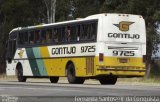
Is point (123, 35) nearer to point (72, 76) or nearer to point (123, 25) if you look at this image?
point (123, 25)

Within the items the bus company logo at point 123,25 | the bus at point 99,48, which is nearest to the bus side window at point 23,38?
the bus at point 99,48

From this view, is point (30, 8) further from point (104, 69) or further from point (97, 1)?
point (104, 69)

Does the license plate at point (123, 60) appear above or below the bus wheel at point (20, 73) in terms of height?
above

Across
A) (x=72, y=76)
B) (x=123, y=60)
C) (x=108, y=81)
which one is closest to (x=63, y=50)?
(x=72, y=76)

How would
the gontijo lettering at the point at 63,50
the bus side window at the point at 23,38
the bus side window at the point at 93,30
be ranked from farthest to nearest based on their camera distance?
the bus side window at the point at 23,38 < the gontijo lettering at the point at 63,50 < the bus side window at the point at 93,30

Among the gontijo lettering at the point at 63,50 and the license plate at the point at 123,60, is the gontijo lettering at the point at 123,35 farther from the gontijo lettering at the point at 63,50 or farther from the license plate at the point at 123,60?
the gontijo lettering at the point at 63,50

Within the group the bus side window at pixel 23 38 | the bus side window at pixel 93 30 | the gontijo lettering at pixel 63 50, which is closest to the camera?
the bus side window at pixel 93 30

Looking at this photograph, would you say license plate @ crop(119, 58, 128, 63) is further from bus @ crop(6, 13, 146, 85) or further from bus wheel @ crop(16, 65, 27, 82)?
bus wheel @ crop(16, 65, 27, 82)

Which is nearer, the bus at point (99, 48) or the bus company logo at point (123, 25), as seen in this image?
the bus at point (99, 48)

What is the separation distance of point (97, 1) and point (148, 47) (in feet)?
32.9

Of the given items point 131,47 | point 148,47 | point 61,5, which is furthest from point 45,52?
point 61,5

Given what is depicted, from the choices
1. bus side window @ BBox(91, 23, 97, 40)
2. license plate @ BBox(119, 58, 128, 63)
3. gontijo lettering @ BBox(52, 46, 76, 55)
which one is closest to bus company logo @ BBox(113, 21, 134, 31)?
bus side window @ BBox(91, 23, 97, 40)

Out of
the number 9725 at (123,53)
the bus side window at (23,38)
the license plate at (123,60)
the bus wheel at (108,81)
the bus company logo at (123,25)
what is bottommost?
the bus wheel at (108,81)

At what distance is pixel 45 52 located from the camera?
3369cm
